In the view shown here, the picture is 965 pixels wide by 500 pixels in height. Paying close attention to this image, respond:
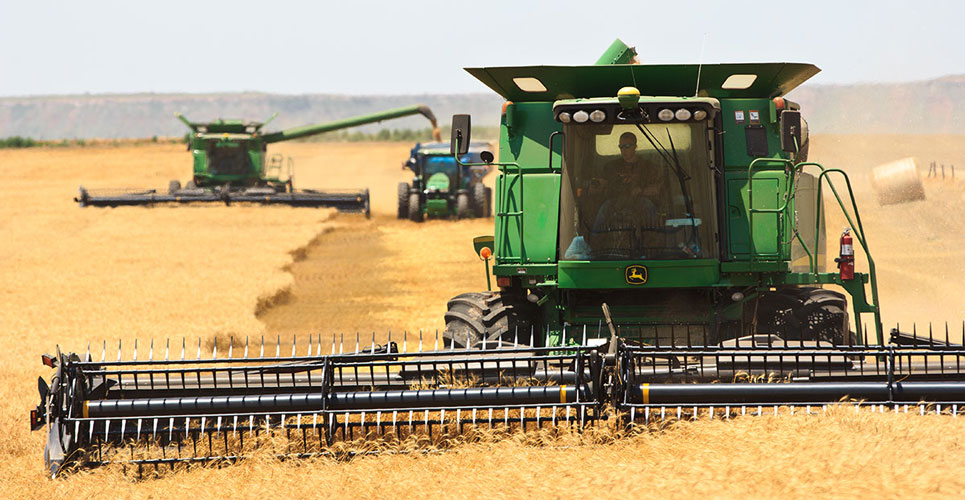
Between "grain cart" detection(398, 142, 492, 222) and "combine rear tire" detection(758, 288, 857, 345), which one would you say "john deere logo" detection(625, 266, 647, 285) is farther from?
"grain cart" detection(398, 142, 492, 222)

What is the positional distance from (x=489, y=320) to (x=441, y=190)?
76.2ft

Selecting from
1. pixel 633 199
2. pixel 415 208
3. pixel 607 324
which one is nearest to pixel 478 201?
pixel 415 208

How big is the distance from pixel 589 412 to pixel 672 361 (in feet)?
1.80

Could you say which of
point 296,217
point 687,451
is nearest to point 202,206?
point 296,217

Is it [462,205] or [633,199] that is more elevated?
[462,205]

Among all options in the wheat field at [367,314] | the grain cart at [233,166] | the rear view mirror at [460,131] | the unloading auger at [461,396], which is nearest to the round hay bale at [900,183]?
the wheat field at [367,314]

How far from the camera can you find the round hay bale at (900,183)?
2550cm

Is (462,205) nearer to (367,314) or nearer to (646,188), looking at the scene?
(367,314)

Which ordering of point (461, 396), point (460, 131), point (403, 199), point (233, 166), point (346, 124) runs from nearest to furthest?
point (461, 396), point (460, 131), point (403, 199), point (233, 166), point (346, 124)

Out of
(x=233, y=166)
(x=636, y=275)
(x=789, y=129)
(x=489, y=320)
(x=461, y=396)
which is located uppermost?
(x=233, y=166)

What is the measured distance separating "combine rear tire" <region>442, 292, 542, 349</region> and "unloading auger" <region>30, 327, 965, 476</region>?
88 cm

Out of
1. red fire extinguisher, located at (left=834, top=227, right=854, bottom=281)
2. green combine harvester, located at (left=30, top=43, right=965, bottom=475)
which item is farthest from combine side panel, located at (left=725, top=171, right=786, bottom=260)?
red fire extinguisher, located at (left=834, top=227, right=854, bottom=281)

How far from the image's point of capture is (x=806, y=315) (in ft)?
24.4

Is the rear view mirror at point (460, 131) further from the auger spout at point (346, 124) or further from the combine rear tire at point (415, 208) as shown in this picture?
the auger spout at point (346, 124)
